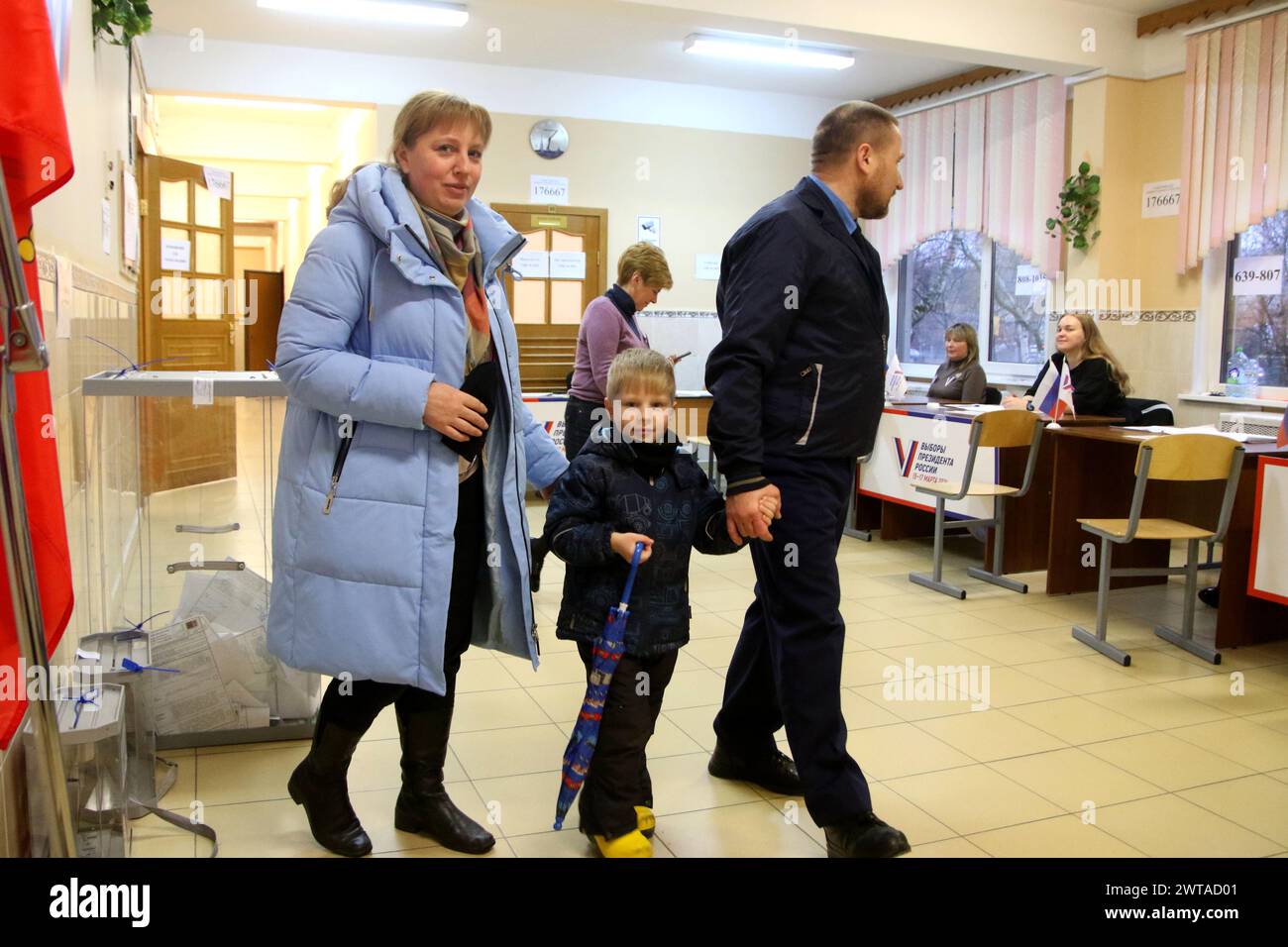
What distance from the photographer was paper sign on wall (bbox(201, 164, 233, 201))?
7.98 meters

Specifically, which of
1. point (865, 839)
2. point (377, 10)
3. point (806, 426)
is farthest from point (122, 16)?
point (865, 839)

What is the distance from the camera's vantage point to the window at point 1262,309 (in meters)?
6.15

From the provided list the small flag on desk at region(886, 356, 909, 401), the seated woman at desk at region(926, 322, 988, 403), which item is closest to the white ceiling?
the seated woman at desk at region(926, 322, 988, 403)

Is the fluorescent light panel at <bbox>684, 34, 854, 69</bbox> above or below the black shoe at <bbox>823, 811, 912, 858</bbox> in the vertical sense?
above

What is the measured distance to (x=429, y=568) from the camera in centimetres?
199

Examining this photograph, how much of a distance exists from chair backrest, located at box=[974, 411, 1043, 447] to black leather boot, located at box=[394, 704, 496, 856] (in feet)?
10.8

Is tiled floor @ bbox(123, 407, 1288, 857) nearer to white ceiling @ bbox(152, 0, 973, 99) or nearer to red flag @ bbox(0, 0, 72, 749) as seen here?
red flag @ bbox(0, 0, 72, 749)

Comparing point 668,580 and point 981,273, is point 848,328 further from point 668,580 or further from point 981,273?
point 981,273

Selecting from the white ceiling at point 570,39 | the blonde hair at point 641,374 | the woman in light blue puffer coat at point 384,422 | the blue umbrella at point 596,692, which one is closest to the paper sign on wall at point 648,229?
the white ceiling at point 570,39

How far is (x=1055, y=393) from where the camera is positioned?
5262mm

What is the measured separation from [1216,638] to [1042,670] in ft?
2.73

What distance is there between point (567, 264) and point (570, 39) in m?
1.79

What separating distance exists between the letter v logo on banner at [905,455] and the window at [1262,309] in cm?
229

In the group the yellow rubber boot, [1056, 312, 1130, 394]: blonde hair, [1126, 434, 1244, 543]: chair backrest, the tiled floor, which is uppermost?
[1056, 312, 1130, 394]: blonde hair
